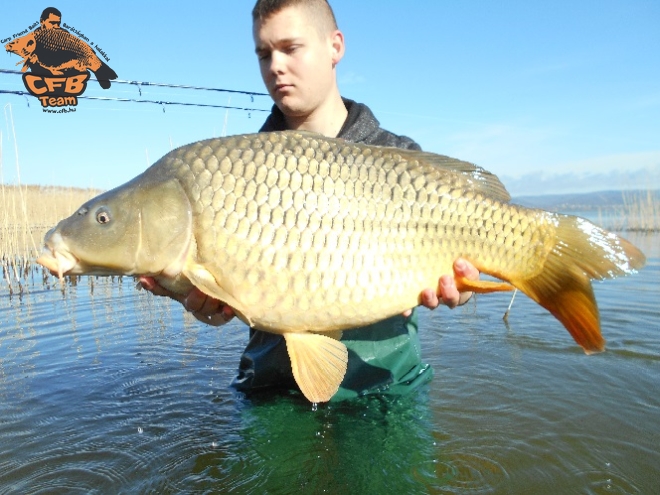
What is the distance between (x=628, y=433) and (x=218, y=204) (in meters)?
1.97

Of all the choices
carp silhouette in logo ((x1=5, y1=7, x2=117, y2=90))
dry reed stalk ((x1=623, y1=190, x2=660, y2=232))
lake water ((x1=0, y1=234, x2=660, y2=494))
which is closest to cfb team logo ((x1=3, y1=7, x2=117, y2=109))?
carp silhouette in logo ((x1=5, y1=7, x2=117, y2=90))

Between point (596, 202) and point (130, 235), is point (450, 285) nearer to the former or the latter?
point (130, 235)

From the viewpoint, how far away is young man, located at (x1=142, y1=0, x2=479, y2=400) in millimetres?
2457

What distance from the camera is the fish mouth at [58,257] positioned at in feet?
5.92

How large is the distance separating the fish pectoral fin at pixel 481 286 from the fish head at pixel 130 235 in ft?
3.16

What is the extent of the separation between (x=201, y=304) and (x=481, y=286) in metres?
1.04

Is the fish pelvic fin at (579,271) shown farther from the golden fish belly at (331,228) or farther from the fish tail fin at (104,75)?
the fish tail fin at (104,75)

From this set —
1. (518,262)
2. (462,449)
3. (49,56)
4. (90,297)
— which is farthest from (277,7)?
(49,56)

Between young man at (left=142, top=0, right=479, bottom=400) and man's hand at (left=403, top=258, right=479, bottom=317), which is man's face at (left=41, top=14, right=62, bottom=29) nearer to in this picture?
young man at (left=142, top=0, right=479, bottom=400)

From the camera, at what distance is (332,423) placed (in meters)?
2.39

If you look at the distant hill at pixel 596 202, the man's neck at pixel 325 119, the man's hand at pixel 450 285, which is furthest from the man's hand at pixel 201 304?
the distant hill at pixel 596 202

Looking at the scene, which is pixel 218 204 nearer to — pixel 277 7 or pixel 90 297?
pixel 277 7

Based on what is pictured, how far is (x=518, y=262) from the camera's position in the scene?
1935mm

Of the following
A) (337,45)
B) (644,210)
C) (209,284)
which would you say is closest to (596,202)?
(644,210)
